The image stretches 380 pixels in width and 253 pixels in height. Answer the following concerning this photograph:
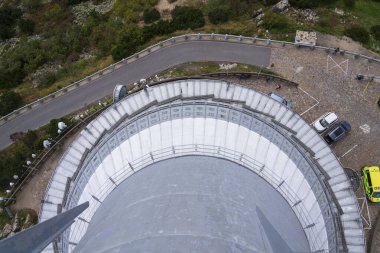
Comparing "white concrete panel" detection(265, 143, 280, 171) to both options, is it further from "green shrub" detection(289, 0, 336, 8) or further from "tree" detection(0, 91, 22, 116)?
"tree" detection(0, 91, 22, 116)

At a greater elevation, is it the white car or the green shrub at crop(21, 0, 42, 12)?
the green shrub at crop(21, 0, 42, 12)

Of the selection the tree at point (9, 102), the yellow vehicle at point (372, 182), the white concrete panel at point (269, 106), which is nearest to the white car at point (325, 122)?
the yellow vehicle at point (372, 182)

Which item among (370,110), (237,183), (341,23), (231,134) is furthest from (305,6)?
(237,183)

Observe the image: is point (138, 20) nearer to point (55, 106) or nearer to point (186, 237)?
point (55, 106)

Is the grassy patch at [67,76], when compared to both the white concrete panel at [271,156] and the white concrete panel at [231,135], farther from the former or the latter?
the white concrete panel at [271,156]

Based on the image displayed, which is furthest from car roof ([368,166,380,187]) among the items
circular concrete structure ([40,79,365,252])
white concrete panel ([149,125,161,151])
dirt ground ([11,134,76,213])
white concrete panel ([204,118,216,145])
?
dirt ground ([11,134,76,213])

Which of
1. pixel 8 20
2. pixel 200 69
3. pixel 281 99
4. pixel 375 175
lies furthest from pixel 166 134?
pixel 8 20
